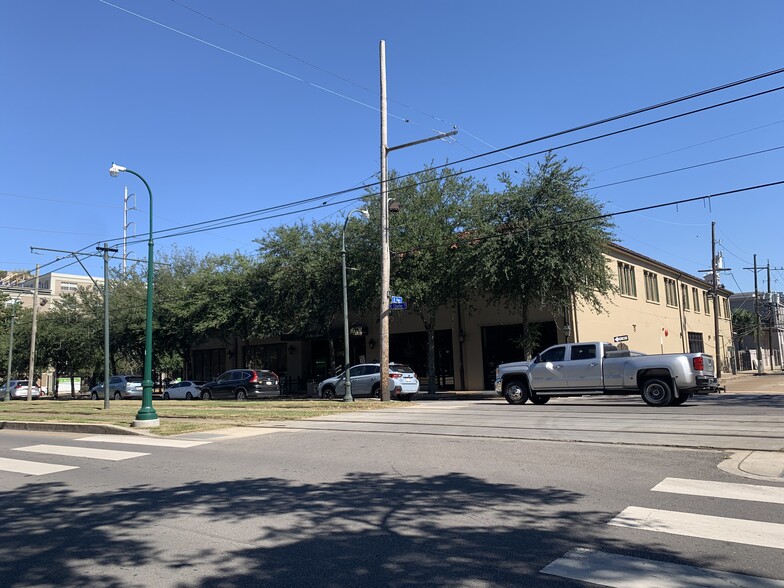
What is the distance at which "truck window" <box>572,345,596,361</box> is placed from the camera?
17797 millimetres

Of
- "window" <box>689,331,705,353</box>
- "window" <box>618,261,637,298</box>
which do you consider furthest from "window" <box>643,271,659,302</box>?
"window" <box>689,331,705,353</box>

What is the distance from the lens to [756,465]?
778cm

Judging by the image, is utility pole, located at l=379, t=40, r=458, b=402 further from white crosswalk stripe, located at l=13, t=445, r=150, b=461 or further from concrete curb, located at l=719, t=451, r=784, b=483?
concrete curb, located at l=719, t=451, r=784, b=483

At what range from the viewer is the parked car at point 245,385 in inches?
1221

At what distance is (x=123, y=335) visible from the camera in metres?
42.7

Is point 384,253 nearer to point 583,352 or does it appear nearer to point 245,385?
point 583,352

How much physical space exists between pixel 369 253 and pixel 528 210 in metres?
7.78

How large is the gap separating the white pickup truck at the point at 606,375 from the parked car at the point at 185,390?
903 inches

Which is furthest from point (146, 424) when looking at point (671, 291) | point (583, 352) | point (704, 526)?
point (671, 291)

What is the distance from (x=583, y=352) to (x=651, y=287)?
2431 centimetres

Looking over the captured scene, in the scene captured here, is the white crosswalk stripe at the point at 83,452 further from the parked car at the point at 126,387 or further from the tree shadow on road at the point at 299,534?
the parked car at the point at 126,387

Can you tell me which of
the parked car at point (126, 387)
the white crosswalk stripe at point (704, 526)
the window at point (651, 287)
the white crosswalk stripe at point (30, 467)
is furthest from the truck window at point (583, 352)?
the parked car at point (126, 387)

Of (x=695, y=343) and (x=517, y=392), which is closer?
(x=517, y=392)

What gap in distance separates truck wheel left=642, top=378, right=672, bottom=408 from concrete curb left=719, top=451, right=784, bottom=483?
8.06 m
